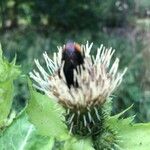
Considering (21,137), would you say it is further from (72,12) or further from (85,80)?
(72,12)

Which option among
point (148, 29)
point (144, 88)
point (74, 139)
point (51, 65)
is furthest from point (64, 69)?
point (148, 29)

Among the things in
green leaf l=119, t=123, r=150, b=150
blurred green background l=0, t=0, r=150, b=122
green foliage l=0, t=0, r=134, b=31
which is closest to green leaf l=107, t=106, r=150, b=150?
green leaf l=119, t=123, r=150, b=150

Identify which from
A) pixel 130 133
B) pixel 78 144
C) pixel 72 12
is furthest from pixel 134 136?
pixel 72 12

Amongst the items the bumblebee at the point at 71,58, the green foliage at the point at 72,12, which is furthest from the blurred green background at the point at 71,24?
the bumblebee at the point at 71,58

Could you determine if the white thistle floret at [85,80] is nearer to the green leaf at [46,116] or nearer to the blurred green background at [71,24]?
the green leaf at [46,116]

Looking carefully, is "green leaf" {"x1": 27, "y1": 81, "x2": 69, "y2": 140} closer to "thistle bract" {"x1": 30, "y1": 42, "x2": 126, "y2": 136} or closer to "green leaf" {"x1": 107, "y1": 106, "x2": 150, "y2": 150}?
"thistle bract" {"x1": 30, "y1": 42, "x2": 126, "y2": 136}

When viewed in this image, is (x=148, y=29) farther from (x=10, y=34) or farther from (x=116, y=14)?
(x=10, y=34)
